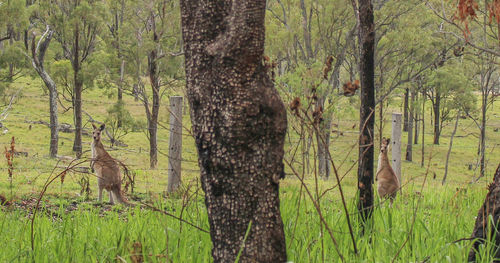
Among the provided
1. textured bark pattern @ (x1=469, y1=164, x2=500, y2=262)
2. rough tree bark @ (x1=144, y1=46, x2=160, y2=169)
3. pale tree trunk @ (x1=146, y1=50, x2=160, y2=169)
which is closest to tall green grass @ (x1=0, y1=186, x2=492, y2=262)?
textured bark pattern @ (x1=469, y1=164, x2=500, y2=262)

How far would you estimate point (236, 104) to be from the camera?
266cm

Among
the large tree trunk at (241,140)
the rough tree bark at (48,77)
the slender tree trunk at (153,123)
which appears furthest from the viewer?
the rough tree bark at (48,77)

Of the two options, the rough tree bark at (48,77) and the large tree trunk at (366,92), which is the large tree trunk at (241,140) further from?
the rough tree bark at (48,77)

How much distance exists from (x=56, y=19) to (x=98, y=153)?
15.9 meters

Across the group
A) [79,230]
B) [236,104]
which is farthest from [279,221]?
[79,230]

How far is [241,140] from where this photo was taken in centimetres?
262

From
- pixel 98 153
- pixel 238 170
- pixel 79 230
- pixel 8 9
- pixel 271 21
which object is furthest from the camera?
pixel 271 21

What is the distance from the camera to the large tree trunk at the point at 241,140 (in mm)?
2641

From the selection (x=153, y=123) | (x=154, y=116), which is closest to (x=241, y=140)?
(x=153, y=123)

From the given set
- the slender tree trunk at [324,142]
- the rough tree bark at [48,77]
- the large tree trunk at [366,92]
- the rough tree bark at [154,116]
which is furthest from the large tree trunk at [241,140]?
the rough tree bark at [48,77]

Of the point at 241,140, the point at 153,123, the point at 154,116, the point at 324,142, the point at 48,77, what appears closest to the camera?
the point at 324,142

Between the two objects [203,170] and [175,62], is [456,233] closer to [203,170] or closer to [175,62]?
[203,170]

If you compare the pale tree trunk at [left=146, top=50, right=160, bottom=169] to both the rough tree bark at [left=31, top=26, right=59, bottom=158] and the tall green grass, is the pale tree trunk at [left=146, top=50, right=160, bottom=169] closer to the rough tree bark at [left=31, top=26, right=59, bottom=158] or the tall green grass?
the rough tree bark at [left=31, top=26, right=59, bottom=158]

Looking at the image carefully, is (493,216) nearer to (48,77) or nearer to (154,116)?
(154,116)
